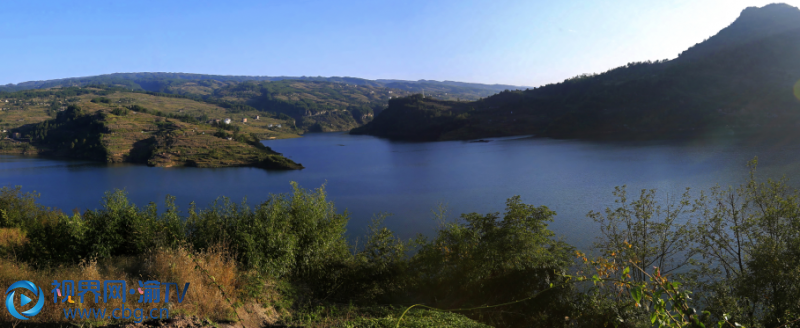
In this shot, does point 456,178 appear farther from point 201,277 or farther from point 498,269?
point 201,277

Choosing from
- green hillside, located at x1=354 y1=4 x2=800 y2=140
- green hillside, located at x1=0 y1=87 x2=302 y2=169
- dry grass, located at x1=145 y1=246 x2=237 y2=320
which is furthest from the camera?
green hillside, located at x1=354 y1=4 x2=800 y2=140

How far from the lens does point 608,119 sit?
8019cm

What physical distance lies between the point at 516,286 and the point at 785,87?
88958mm

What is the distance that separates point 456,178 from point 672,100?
215 ft

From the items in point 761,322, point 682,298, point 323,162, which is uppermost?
point 682,298

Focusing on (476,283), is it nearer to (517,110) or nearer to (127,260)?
(127,260)

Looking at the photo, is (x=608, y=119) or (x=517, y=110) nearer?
(x=608, y=119)

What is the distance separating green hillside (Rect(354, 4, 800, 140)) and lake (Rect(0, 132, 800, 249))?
2203 cm

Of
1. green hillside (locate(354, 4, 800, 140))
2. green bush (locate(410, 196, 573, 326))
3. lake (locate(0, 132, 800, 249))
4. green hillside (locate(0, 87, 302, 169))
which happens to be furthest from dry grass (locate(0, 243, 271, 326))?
green hillside (locate(354, 4, 800, 140))

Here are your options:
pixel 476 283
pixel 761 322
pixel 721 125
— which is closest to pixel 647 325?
pixel 761 322

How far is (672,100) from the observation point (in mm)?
76750

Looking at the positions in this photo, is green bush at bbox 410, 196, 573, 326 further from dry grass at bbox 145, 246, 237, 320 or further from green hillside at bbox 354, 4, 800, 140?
green hillside at bbox 354, 4, 800, 140

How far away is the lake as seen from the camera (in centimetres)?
2523

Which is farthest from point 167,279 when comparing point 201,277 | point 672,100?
point 672,100
